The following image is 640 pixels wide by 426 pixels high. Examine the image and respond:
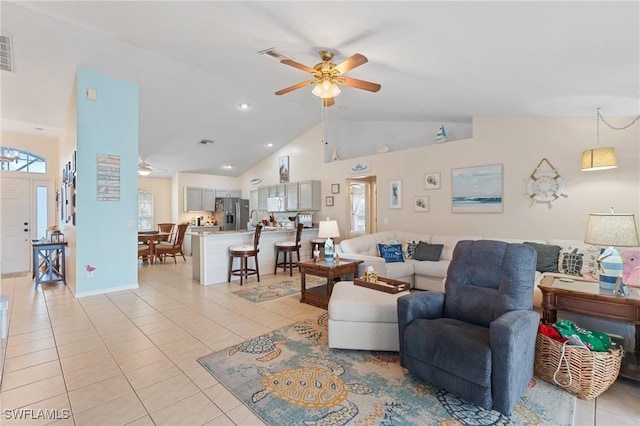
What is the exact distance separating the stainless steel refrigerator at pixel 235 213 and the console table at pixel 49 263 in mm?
4296

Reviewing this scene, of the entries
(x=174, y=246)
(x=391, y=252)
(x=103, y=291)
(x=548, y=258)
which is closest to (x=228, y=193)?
(x=174, y=246)

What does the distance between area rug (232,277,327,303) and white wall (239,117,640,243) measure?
2409 mm

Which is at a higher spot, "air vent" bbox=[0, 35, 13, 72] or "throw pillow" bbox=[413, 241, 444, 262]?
"air vent" bbox=[0, 35, 13, 72]

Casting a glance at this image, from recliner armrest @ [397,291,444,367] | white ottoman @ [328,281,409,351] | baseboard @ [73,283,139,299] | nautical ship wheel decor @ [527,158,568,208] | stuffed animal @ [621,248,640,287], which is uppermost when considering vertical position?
nautical ship wheel decor @ [527,158,568,208]

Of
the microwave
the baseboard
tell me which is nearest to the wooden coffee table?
the baseboard

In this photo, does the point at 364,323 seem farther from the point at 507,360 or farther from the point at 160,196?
the point at 160,196

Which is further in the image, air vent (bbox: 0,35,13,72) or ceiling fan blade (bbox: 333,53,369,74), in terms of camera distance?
air vent (bbox: 0,35,13,72)

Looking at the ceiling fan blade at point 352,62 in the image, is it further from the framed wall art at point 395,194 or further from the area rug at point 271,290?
the framed wall art at point 395,194

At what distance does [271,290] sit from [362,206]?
3.74m

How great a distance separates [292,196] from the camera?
8.18 m

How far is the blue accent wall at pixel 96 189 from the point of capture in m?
4.39

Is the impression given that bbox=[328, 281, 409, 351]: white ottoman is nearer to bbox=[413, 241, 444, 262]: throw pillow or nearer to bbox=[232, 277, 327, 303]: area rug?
bbox=[232, 277, 327, 303]: area rug

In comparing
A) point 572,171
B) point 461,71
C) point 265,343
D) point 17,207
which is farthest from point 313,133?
point 17,207

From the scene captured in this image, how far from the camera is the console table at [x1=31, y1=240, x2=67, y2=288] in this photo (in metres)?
5.06
